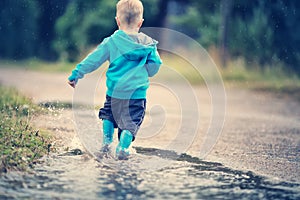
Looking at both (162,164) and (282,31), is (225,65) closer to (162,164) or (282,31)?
(282,31)

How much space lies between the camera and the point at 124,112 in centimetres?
422

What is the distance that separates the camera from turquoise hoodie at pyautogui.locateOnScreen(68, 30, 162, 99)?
4168mm

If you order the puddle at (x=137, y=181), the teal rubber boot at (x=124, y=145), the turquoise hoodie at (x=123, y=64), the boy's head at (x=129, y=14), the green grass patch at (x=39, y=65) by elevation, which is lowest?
the puddle at (x=137, y=181)

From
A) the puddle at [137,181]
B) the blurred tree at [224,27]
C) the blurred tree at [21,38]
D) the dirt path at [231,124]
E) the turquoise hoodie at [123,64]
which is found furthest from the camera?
the blurred tree at [21,38]

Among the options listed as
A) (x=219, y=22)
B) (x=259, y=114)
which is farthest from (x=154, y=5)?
(x=259, y=114)

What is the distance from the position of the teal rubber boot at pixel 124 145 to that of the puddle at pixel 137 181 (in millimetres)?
64

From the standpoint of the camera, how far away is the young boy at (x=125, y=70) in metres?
4.17

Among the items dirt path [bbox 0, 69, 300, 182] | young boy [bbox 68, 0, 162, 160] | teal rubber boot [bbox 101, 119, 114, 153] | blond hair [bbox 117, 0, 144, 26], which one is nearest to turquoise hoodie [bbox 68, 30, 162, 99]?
young boy [bbox 68, 0, 162, 160]

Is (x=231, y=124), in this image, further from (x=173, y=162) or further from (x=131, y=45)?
(x=131, y=45)

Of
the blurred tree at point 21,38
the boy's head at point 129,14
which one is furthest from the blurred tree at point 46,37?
the boy's head at point 129,14

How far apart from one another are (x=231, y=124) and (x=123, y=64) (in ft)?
9.46

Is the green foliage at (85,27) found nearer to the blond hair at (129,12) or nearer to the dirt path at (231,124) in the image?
the dirt path at (231,124)

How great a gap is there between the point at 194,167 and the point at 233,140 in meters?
1.62

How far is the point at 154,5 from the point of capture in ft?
61.4
